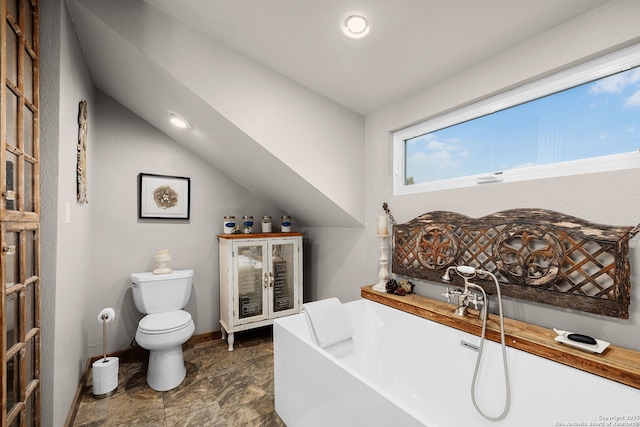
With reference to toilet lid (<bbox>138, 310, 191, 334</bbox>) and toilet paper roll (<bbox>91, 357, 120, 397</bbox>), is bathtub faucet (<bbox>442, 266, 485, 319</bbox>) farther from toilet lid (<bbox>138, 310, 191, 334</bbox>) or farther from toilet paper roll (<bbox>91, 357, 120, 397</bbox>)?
toilet paper roll (<bbox>91, 357, 120, 397</bbox>)

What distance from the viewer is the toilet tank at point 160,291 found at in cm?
232

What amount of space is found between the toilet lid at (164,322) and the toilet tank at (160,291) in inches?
3.4

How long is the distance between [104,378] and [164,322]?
48 cm

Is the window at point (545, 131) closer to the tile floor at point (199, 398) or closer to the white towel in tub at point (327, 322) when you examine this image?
the white towel in tub at point (327, 322)

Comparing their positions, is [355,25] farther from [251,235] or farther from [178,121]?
[251,235]

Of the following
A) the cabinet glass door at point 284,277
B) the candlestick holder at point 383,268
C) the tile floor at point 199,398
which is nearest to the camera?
the tile floor at point 199,398

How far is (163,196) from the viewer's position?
8.77 ft

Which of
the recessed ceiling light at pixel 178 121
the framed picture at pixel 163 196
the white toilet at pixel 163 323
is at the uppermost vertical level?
the recessed ceiling light at pixel 178 121

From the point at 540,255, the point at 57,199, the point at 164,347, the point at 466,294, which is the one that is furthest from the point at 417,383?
the point at 57,199

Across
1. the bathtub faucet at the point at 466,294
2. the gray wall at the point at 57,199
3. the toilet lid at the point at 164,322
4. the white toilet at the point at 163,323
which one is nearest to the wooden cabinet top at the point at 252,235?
the white toilet at the point at 163,323

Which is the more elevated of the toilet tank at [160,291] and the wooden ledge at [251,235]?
the wooden ledge at [251,235]

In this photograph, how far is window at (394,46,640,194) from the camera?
1.31 metres

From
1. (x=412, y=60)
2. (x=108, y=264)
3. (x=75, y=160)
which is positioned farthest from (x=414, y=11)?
(x=108, y=264)

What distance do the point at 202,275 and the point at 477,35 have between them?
2.91 m
